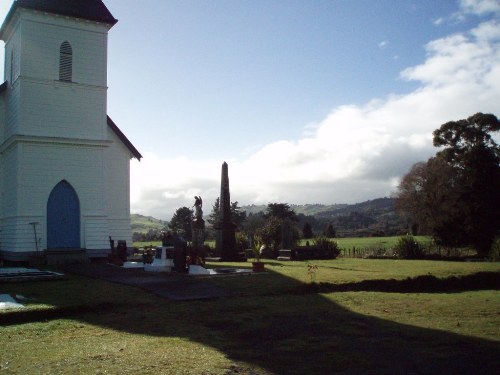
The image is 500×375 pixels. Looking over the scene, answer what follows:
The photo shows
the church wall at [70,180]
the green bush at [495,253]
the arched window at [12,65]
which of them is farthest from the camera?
the green bush at [495,253]

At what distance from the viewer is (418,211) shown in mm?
44969

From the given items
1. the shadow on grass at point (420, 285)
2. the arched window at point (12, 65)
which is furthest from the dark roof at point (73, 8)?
the shadow on grass at point (420, 285)

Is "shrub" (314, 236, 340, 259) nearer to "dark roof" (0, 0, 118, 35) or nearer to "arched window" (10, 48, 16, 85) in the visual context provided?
"dark roof" (0, 0, 118, 35)

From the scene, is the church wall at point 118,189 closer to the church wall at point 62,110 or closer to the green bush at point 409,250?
the church wall at point 62,110

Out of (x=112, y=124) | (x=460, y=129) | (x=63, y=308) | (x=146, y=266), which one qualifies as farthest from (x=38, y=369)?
(x=460, y=129)

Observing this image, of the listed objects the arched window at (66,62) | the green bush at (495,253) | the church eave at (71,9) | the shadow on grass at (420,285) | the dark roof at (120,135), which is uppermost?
the church eave at (71,9)

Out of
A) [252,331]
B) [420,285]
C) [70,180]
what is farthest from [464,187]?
[252,331]

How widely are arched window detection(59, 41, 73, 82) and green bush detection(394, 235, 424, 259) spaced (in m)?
20.9

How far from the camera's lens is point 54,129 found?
22.4 m

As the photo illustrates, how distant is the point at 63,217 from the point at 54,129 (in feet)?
13.5

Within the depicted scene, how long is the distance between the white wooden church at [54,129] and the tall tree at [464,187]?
24.0 meters

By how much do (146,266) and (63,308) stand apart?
26.1 ft

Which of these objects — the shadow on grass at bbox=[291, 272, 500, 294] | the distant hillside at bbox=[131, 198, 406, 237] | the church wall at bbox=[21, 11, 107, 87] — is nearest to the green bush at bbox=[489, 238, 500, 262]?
the shadow on grass at bbox=[291, 272, 500, 294]

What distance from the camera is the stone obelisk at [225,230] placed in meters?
25.5
